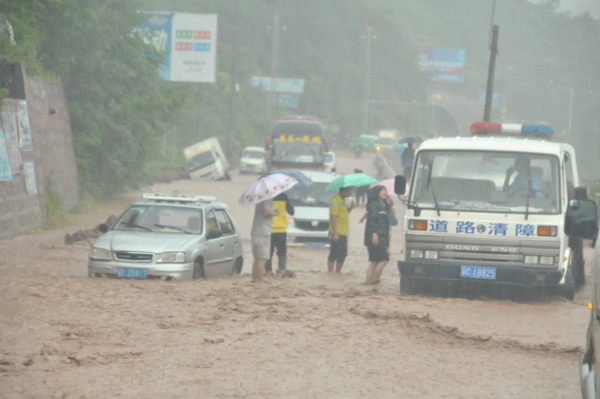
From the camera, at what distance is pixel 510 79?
123 metres

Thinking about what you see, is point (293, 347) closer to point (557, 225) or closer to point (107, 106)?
point (557, 225)

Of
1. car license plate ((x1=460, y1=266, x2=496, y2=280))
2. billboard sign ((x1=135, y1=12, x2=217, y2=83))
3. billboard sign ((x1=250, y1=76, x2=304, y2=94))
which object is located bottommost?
car license plate ((x1=460, y1=266, x2=496, y2=280))

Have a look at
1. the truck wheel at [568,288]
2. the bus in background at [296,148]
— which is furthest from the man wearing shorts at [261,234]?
the bus in background at [296,148]

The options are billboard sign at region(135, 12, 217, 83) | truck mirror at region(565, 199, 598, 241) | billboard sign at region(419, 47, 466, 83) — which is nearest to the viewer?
truck mirror at region(565, 199, 598, 241)

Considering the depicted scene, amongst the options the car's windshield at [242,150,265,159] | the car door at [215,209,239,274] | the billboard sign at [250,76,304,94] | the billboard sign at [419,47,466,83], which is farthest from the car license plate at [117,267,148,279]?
the billboard sign at [419,47,466,83]

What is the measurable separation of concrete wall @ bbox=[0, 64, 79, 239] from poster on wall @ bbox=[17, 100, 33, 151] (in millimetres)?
145

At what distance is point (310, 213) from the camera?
Result: 2352cm

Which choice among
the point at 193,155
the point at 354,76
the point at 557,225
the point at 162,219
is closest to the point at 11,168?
the point at 162,219

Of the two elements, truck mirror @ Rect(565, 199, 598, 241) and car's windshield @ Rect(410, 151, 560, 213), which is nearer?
truck mirror @ Rect(565, 199, 598, 241)

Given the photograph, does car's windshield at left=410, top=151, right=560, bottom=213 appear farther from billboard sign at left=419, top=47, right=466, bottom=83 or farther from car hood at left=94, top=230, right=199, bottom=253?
billboard sign at left=419, top=47, right=466, bottom=83

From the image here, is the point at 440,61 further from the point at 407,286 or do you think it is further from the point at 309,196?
the point at 407,286

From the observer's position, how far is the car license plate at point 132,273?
15141mm

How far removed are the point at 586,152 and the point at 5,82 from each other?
53.3m

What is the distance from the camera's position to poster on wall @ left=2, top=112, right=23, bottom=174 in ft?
73.4
